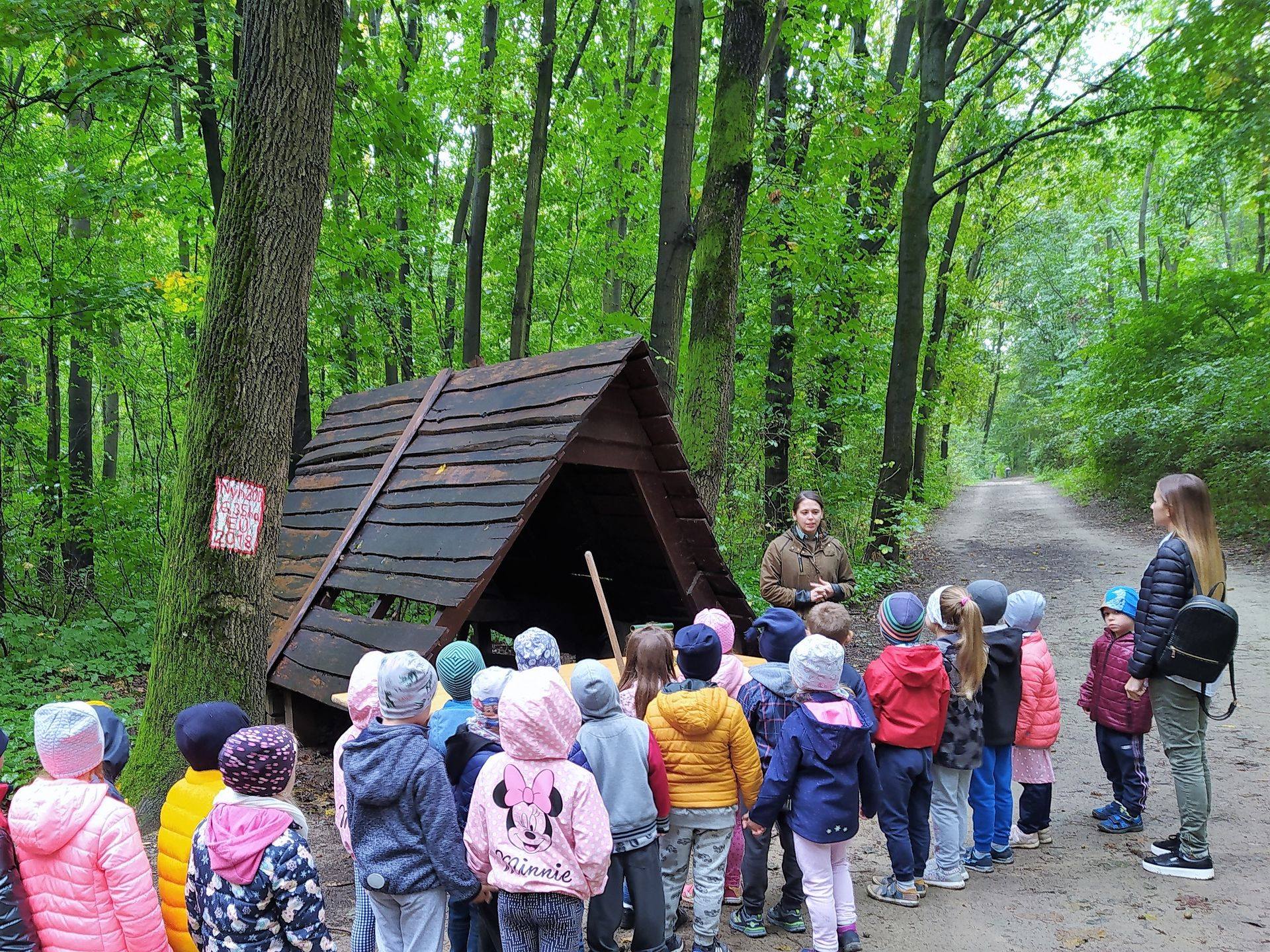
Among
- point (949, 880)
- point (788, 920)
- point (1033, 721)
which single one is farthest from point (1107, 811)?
point (788, 920)

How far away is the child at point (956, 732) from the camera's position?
3994 mm

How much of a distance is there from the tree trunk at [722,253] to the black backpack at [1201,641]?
13.6 feet

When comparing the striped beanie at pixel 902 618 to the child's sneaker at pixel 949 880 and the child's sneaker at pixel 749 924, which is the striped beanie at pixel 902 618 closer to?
the child's sneaker at pixel 949 880

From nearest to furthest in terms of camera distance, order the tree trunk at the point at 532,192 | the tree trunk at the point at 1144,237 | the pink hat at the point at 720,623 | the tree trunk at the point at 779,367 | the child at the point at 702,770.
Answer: the child at the point at 702,770 < the pink hat at the point at 720,623 < the tree trunk at the point at 532,192 < the tree trunk at the point at 779,367 < the tree trunk at the point at 1144,237

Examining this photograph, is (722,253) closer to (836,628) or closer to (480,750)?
(836,628)

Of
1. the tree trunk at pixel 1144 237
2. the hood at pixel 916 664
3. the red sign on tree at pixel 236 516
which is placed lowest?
the hood at pixel 916 664

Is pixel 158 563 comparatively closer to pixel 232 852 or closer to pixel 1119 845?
pixel 232 852

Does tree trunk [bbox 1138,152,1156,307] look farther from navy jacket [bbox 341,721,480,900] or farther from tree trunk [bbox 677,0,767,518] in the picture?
navy jacket [bbox 341,721,480,900]

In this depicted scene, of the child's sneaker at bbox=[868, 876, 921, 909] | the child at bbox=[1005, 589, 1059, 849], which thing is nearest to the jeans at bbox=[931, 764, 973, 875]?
the child's sneaker at bbox=[868, 876, 921, 909]

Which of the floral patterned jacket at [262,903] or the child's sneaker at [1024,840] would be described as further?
the child's sneaker at [1024,840]

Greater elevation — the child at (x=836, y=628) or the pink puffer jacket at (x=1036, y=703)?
the child at (x=836, y=628)

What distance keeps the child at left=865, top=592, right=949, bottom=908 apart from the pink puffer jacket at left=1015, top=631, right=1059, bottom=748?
31.6 inches

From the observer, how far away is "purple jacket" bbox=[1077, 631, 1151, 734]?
443cm

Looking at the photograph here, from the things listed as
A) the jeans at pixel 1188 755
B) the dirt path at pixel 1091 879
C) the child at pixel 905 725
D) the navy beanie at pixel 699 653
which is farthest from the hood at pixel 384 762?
the jeans at pixel 1188 755
